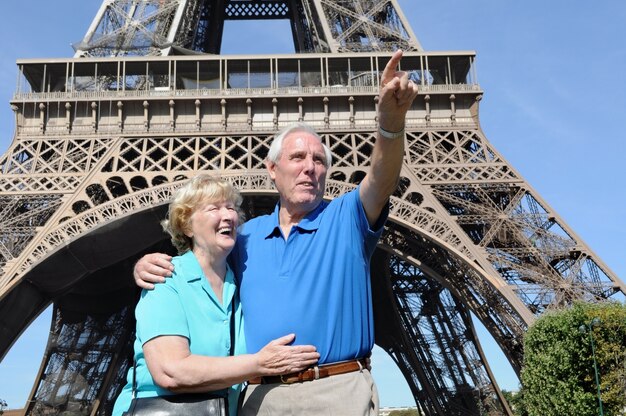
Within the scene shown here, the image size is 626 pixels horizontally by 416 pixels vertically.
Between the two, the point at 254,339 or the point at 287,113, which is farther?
the point at 287,113

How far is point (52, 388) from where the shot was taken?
84.3ft

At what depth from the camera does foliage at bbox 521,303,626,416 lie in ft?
50.1

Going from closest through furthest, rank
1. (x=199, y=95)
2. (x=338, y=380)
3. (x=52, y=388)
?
(x=338, y=380)
(x=199, y=95)
(x=52, y=388)

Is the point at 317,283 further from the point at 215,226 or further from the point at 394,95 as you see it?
the point at 394,95

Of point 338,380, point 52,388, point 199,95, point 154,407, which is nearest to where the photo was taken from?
point 154,407

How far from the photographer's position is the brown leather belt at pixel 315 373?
9.74ft

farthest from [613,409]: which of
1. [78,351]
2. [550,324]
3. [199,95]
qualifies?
[78,351]

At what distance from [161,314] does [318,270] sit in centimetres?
70

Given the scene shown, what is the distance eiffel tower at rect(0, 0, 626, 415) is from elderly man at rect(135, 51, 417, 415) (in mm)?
12962

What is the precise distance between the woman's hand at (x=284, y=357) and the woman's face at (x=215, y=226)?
0.51 meters

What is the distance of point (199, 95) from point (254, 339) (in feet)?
55.0

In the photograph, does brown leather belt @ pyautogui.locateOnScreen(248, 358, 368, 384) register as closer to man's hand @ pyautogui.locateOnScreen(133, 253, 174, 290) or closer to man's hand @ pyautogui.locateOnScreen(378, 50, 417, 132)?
man's hand @ pyautogui.locateOnScreen(133, 253, 174, 290)

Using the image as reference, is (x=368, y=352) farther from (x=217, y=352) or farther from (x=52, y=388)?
(x=52, y=388)

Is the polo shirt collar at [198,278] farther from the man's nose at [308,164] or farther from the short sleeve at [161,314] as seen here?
the man's nose at [308,164]
